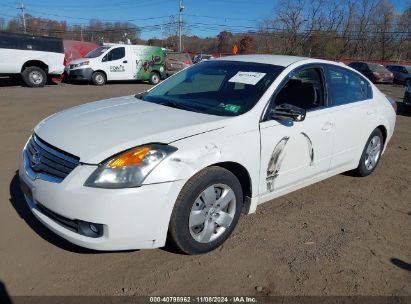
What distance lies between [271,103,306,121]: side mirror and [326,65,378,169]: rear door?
84cm

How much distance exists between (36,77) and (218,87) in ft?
42.1

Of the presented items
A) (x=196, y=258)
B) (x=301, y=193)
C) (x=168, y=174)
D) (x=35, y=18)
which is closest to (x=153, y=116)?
(x=168, y=174)

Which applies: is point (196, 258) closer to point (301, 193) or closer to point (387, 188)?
point (301, 193)

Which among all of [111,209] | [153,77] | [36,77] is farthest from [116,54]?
[111,209]

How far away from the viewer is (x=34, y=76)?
14.6 m

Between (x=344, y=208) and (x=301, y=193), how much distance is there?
1.78ft

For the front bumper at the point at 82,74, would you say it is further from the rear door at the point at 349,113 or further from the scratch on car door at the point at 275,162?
the scratch on car door at the point at 275,162

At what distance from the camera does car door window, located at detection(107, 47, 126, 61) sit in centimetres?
1714

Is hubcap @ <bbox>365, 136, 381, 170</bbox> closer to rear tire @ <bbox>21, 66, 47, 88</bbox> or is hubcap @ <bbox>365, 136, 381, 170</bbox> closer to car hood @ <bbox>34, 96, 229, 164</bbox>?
car hood @ <bbox>34, 96, 229, 164</bbox>

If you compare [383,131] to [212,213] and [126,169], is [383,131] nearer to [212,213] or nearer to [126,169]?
[212,213]

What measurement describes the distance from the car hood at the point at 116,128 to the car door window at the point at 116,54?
46.9 feet

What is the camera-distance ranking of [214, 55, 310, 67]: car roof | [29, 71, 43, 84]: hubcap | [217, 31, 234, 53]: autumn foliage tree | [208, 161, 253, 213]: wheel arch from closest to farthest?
1. [208, 161, 253, 213]: wheel arch
2. [214, 55, 310, 67]: car roof
3. [29, 71, 43, 84]: hubcap
4. [217, 31, 234, 53]: autumn foliage tree

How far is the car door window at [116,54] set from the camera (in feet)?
56.2

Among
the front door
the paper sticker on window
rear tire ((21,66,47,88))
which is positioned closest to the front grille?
the paper sticker on window
